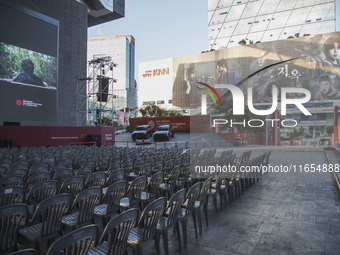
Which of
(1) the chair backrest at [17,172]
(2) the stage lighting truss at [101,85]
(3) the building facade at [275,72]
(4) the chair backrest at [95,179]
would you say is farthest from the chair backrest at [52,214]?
(3) the building facade at [275,72]

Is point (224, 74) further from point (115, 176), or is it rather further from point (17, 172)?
point (17, 172)

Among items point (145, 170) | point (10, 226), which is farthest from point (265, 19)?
point (10, 226)

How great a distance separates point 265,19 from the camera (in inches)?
2734

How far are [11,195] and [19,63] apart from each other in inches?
795

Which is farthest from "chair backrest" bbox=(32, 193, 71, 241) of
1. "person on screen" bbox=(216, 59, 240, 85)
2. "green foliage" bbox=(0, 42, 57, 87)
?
"person on screen" bbox=(216, 59, 240, 85)

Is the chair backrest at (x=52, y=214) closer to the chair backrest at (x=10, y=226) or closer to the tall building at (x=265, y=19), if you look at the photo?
the chair backrest at (x=10, y=226)

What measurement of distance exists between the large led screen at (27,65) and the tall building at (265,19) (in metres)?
59.5

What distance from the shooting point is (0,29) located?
60.8 feet

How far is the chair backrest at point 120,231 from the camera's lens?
2.18 m

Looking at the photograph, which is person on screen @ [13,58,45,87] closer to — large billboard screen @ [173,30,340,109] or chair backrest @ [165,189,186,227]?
chair backrest @ [165,189,186,227]

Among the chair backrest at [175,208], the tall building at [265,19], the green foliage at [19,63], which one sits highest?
the tall building at [265,19]

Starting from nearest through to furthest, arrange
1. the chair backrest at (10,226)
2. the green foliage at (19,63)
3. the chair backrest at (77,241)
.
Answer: the chair backrest at (77,241) → the chair backrest at (10,226) → the green foliage at (19,63)

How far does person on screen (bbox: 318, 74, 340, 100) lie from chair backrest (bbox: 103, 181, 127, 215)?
52.0m

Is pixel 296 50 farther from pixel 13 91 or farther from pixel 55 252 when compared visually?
pixel 55 252
